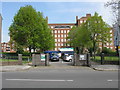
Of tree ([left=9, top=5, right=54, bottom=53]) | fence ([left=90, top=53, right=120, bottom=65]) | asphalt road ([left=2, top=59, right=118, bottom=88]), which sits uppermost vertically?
tree ([left=9, top=5, right=54, bottom=53])

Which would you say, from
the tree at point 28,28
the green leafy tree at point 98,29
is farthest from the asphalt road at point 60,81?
the green leafy tree at point 98,29

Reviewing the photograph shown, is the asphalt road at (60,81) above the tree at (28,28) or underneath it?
underneath

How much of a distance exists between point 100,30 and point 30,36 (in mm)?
18292

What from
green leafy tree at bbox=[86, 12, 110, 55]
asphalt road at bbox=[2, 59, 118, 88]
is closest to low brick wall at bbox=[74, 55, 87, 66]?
asphalt road at bbox=[2, 59, 118, 88]

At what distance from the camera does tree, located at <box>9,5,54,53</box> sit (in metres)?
36.6

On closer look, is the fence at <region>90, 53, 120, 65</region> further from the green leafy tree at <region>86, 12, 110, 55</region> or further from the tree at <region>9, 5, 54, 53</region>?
the green leafy tree at <region>86, 12, 110, 55</region>

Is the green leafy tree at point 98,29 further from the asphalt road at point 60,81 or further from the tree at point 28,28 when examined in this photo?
the asphalt road at point 60,81

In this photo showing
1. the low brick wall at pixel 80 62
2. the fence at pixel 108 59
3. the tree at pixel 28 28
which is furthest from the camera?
the tree at pixel 28 28

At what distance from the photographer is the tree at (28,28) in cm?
3662

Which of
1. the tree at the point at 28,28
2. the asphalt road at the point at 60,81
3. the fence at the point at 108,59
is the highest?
the tree at the point at 28,28

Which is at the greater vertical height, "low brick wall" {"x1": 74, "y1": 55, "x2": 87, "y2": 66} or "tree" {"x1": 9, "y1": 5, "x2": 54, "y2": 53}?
"tree" {"x1": 9, "y1": 5, "x2": 54, "y2": 53}

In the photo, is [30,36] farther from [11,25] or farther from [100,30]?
[100,30]

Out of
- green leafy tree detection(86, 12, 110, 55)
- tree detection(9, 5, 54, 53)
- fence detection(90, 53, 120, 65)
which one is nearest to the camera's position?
fence detection(90, 53, 120, 65)

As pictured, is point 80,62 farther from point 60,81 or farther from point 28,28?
point 28,28
